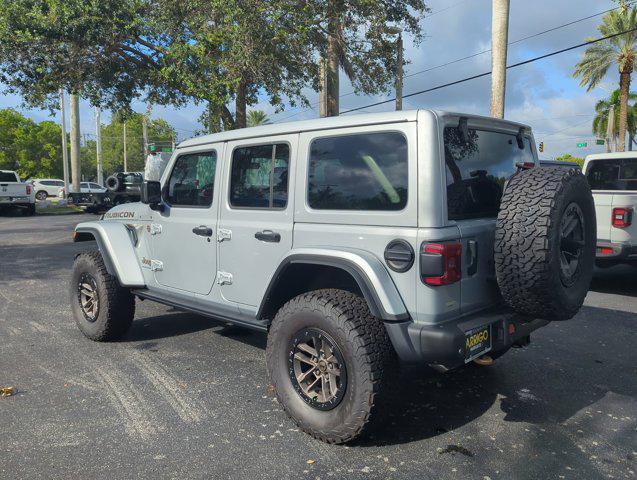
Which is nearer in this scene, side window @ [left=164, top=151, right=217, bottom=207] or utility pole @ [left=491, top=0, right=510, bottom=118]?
side window @ [left=164, top=151, right=217, bottom=207]

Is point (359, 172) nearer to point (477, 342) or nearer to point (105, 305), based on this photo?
point (477, 342)

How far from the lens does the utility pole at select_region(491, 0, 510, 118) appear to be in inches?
490

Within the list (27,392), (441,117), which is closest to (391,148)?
(441,117)

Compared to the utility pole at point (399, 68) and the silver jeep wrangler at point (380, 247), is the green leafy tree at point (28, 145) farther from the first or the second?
the silver jeep wrangler at point (380, 247)

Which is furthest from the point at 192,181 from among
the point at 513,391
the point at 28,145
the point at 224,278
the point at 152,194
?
the point at 28,145

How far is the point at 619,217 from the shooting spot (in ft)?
24.1

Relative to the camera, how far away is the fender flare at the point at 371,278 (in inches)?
116

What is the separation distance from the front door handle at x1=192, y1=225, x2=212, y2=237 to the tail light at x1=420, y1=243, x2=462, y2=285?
1.87m

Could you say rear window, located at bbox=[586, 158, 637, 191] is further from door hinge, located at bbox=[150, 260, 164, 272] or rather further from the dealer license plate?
door hinge, located at bbox=[150, 260, 164, 272]

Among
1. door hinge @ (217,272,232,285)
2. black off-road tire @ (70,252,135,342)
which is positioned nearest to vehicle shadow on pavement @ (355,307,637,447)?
door hinge @ (217,272,232,285)

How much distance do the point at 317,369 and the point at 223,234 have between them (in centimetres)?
132

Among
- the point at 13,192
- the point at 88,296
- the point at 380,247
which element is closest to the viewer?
A: the point at 380,247

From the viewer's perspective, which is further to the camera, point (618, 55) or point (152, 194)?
point (618, 55)

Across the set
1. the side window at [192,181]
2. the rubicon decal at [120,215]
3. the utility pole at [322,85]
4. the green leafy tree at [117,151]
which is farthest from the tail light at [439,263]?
the green leafy tree at [117,151]
